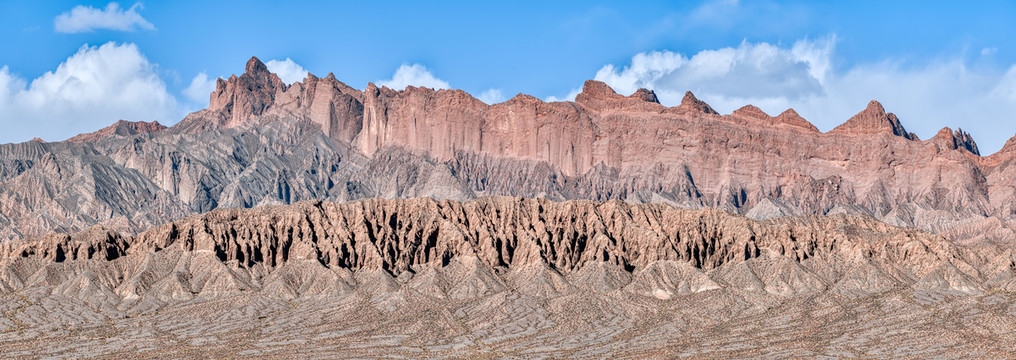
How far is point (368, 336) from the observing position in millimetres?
192375

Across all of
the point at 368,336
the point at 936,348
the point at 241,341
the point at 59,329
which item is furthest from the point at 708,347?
the point at 59,329

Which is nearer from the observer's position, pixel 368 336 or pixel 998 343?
pixel 998 343

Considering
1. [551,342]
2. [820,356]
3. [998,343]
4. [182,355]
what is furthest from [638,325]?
[182,355]

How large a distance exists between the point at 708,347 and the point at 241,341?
6122 centimetres

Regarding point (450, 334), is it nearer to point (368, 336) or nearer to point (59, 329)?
point (368, 336)

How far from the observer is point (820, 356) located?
172m

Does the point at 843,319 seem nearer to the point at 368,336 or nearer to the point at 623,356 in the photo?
the point at 623,356

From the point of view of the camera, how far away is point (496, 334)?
638 ft

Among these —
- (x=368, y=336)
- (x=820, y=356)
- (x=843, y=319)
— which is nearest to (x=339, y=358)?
(x=368, y=336)

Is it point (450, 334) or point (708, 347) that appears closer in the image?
point (708, 347)

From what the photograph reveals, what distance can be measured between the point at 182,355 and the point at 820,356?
255ft

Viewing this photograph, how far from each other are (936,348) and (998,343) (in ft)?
24.1

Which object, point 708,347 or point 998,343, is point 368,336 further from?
A: point 998,343

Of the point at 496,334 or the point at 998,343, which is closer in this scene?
the point at 998,343
